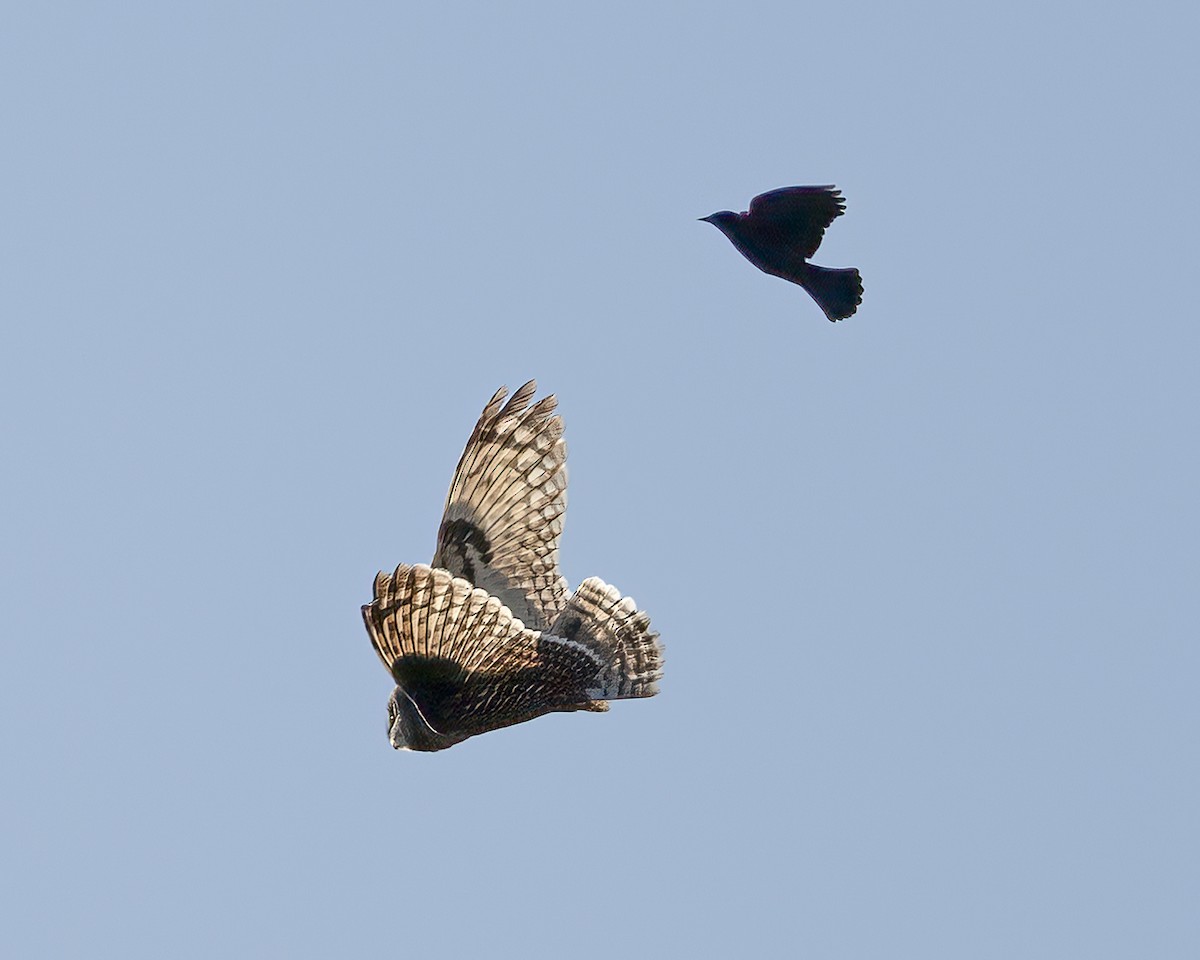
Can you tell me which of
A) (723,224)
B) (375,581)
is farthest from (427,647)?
(723,224)

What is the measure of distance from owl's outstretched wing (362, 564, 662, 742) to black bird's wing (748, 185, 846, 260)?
3.84 m

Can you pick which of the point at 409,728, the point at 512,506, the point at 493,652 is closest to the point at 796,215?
the point at 512,506

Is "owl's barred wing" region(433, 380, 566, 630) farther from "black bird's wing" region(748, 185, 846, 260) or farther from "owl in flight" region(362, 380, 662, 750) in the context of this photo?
"black bird's wing" region(748, 185, 846, 260)

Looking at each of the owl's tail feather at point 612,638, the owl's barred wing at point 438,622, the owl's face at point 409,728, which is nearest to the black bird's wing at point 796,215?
the owl's tail feather at point 612,638

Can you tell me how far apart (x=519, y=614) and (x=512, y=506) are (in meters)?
1.08

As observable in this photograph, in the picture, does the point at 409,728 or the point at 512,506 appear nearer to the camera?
the point at 409,728

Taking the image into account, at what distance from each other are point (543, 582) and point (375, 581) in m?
3.71

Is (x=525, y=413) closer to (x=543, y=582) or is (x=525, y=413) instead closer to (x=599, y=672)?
(x=543, y=582)

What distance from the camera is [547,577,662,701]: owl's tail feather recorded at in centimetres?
1636

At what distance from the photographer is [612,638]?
54.0 feet

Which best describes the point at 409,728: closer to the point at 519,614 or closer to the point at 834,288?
the point at 519,614

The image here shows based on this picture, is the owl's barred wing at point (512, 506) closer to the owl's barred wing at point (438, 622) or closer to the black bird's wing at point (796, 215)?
the owl's barred wing at point (438, 622)

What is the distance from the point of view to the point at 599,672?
1638 centimetres

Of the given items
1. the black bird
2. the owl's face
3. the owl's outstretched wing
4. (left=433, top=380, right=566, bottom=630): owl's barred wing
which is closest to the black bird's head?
the black bird
